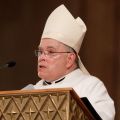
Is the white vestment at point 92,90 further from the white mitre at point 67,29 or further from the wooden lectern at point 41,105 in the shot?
the wooden lectern at point 41,105

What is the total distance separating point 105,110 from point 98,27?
2137 mm

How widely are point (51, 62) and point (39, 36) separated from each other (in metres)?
2.07

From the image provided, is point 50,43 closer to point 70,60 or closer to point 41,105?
point 70,60

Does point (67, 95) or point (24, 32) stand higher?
point (67, 95)

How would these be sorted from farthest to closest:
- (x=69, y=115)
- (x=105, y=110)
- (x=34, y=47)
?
(x=34, y=47) → (x=105, y=110) → (x=69, y=115)

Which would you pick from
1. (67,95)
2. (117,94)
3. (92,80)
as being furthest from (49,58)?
(117,94)

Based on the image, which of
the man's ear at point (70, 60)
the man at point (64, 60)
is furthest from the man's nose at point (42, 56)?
the man's ear at point (70, 60)

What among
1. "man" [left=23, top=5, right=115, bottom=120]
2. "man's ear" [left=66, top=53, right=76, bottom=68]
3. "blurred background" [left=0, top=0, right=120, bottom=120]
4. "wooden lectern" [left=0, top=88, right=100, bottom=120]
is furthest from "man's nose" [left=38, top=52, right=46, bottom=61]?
"blurred background" [left=0, top=0, right=120, bottom=120]

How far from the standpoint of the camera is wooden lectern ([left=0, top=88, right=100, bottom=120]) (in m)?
2.46

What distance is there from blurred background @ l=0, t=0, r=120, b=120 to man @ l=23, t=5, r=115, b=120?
55.0 inches

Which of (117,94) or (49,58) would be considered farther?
(117,94)

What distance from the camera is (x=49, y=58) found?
3.40 metres

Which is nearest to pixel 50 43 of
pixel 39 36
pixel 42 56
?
pixel 42 56

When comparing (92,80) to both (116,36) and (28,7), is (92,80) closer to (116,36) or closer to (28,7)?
(116,36)
